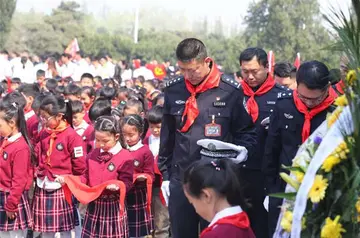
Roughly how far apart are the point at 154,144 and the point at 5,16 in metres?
35.9

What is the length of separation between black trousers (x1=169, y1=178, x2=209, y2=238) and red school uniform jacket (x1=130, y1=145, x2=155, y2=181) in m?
1.71

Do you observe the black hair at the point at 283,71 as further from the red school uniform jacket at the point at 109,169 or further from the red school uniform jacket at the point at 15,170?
the red school uniform jacket at the point at 15,170

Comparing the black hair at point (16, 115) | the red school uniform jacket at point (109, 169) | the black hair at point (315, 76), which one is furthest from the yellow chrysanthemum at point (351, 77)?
the black hair at point (16, 115)

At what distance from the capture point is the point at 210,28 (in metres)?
167

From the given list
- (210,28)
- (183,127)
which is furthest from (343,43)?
(210,28)

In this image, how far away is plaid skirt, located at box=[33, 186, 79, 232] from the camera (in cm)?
675

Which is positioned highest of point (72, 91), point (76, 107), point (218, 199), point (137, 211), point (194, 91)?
point (72, 91)

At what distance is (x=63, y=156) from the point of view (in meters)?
6.70

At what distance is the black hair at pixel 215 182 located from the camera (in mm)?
3609

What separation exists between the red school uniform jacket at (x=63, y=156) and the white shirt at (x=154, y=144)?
0.82 m

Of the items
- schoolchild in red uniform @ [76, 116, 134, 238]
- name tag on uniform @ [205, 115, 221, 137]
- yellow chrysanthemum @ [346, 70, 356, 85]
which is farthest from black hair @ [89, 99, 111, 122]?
yellow chrysanthemum @ [346, 70, 356, 85]

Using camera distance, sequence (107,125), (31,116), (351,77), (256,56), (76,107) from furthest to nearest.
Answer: (31,116), (76,107), (107,125), (256,56), (351,77)

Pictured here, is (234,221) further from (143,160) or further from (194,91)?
(143,160)

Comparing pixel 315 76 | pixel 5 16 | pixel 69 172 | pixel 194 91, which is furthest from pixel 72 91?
pixel 5 16
